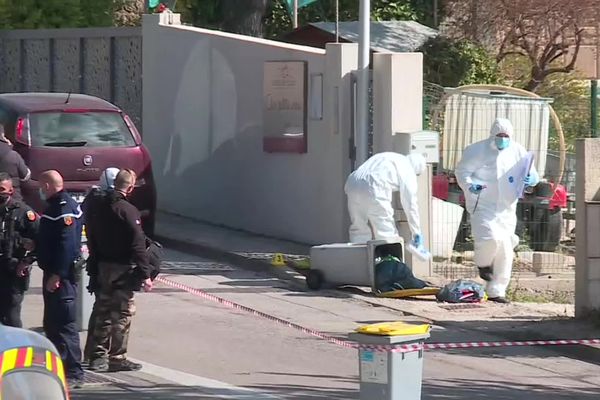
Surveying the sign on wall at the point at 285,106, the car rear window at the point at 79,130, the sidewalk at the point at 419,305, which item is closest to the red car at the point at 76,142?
the car rear window at the point at 79,130

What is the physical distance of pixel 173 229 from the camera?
56.4 ft

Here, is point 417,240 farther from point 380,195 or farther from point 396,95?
point 396,95

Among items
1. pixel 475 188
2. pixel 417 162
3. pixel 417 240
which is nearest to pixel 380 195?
pixel 417 240

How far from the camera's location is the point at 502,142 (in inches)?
527

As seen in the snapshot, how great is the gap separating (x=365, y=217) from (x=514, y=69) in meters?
13.6

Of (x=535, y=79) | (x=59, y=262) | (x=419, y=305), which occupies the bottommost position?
(x=419, y=305)

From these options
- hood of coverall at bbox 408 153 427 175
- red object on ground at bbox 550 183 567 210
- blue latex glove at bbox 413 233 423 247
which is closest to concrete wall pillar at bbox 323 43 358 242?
hood of coverall at bbox 408 153 427 175

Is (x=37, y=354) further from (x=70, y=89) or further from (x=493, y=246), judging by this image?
(x=70, y=89)

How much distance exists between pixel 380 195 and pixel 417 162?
0.84 m

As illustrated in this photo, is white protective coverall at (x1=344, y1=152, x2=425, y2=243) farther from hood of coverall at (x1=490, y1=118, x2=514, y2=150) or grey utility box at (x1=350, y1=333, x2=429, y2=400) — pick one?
grey utility box at (x1=350, y1=333, x2=429, y2=400)

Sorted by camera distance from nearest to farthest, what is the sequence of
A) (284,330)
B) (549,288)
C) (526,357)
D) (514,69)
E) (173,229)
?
(526,357)
(284,330)
(549,288)
(173,229)
(514,69)

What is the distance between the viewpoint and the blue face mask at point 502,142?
13.4 meters

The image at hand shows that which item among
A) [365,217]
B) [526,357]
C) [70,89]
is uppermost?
[70,89]

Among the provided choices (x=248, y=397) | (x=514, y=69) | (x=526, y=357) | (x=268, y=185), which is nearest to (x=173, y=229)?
(x=268, y=185)
